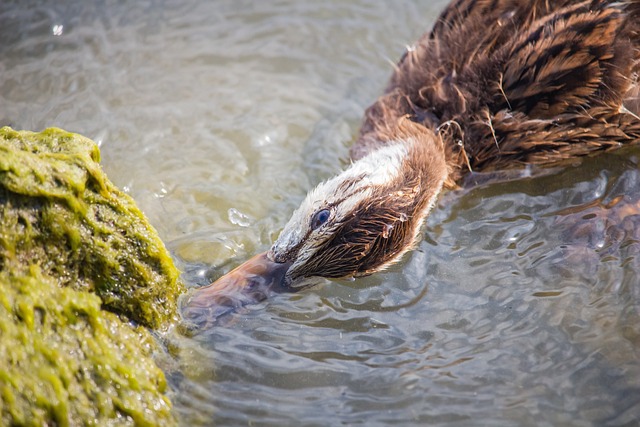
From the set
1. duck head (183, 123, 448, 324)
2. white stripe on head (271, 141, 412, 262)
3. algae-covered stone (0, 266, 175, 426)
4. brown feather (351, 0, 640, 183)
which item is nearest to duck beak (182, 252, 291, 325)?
duck head (183, 123, 448, 324)

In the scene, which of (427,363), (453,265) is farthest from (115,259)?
(453,265)

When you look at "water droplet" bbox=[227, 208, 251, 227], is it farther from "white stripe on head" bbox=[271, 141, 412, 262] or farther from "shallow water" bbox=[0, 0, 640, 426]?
"white stripe on head" bbox=[271, 141, 412, 262]

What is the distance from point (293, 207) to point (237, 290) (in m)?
1.19

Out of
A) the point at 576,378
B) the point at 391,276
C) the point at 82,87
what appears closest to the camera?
the point at 576,378

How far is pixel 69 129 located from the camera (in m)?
5.34

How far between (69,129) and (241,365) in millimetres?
2729

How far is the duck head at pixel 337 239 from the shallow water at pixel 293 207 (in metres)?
0.15

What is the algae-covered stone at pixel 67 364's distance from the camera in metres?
2.76

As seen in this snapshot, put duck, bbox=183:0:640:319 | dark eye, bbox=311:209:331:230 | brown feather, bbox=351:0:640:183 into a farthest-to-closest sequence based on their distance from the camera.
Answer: brown feather, bbox=351:0:640:183
dark eye, bbox=311:209:331:230
duck, bbox=183:0:640:319

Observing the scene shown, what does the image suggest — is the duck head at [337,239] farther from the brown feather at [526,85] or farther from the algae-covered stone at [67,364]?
the algae-covered stone at [67,364]

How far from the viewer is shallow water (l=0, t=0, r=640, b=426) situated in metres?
3.61

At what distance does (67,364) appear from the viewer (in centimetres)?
295

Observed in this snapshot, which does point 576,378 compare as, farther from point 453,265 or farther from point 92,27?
point 92,27

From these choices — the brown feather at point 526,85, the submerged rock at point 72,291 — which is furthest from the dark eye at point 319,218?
the submerged rock at point 72,291
